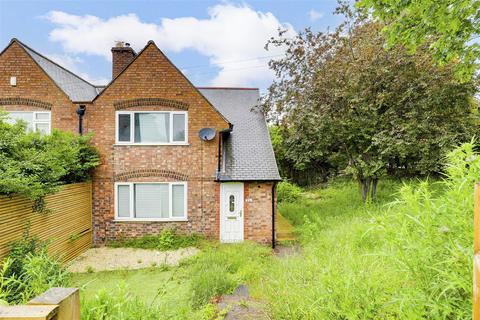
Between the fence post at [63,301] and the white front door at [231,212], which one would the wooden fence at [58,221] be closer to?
the white front door at [231,212]

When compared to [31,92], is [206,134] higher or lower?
lower

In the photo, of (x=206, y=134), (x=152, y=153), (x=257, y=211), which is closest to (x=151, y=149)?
(x=152, y=153)

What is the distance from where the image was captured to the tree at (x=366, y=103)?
944 cm

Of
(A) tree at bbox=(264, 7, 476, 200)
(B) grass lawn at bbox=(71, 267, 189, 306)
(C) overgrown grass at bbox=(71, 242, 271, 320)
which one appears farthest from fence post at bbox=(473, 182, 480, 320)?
(A) tree at bbox=(264, 7, 476, 200)

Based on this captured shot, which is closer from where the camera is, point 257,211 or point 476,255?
point 476,255

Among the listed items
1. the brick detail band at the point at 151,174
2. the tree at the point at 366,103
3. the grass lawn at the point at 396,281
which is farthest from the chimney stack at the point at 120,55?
the grass lawn at the point at 396,281

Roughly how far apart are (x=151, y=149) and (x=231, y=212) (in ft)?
12.7

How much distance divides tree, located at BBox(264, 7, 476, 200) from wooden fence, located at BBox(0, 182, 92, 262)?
27.9ft

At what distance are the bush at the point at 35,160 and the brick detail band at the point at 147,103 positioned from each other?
Answer: 1893 millimetres

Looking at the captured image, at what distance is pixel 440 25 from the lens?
551 centimetres

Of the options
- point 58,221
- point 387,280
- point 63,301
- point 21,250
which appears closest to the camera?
point 63,301

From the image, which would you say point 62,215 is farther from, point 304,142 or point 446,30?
point 446,30

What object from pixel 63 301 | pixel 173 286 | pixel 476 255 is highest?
pixel 476 255

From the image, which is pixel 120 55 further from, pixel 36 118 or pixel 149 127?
pixel 149 127
